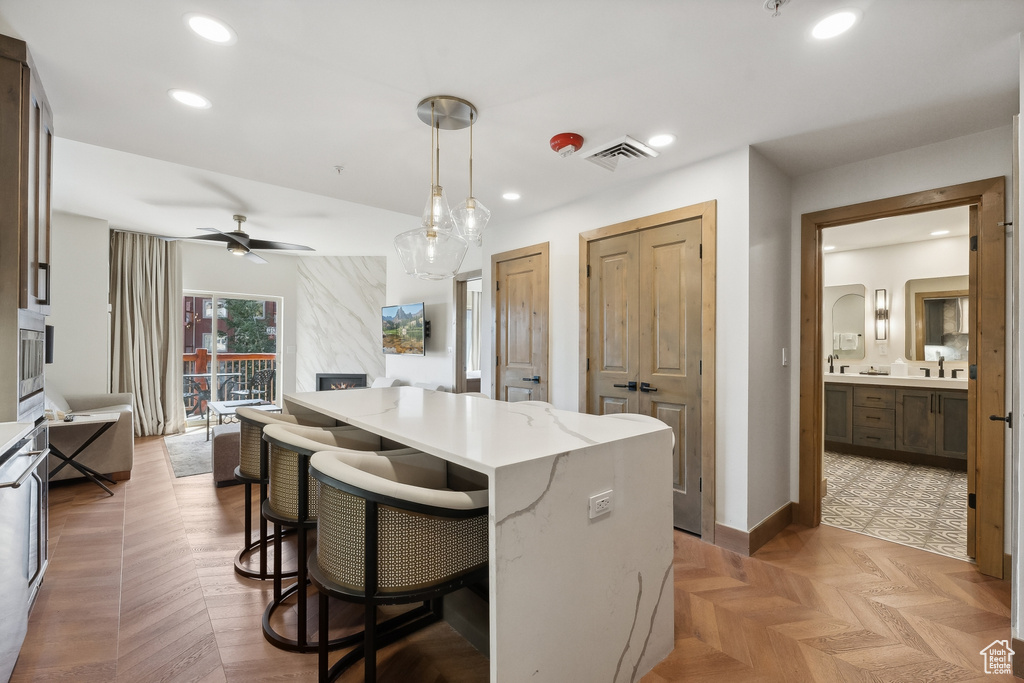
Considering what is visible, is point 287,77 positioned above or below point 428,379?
above

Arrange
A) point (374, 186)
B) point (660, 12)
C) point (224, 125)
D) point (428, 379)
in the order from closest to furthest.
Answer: point (660, 12)
point (224, 125)
point (374, 186)
point (428, 379)

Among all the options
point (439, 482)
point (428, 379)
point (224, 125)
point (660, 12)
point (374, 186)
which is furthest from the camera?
point (428, 379)

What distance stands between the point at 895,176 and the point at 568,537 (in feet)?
10.1

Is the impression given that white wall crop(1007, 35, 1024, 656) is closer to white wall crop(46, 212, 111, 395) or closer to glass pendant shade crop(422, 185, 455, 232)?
glass pendant shade crop(422, 185, 455, 232)

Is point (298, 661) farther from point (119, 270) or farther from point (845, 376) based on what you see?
point (119, 270)

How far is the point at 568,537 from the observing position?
137 cm

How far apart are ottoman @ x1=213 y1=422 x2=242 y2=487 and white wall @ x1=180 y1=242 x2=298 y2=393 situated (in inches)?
139

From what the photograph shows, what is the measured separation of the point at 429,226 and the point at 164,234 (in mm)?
5550

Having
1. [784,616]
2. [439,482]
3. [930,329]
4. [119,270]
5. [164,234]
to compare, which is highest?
[164,234]

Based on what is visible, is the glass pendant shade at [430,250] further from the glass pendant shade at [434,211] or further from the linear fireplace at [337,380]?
the linear fireplace at [337,380]

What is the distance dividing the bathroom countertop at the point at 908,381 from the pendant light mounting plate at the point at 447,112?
4.71 metres

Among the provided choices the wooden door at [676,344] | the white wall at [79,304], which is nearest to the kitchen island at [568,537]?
the wooden door at [676,344]

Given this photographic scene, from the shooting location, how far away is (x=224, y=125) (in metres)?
2.55

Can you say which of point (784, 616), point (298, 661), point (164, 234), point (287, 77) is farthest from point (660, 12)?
point (164, 234)
